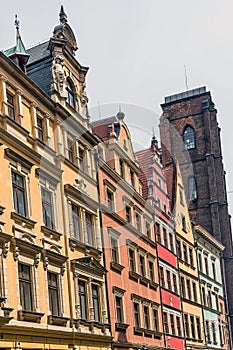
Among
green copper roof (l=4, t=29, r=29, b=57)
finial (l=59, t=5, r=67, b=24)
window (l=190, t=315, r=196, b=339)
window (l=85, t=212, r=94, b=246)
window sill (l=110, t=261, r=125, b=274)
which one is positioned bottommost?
window (l=190, t=315, r=196, b=339)

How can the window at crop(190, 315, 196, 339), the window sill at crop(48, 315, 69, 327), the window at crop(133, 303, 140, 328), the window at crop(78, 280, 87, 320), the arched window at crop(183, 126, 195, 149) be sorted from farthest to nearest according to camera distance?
the arched window at crop(183, 126, 195, 149) → the window at crop(190, 315, 196, 339) → the window at crop(133, 303, 140, 328) → the window at crop(78, 280, 87, 320) → the window sill at crop(48, 315, 69, 327)

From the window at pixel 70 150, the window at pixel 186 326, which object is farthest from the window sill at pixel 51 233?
the window at pixel 186 326

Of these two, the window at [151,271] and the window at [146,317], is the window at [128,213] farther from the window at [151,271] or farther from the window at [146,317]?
the window at [146,317]

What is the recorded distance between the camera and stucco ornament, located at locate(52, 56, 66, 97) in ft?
95.3

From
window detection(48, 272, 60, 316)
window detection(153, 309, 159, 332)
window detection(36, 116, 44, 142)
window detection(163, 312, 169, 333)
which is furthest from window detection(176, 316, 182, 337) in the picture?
window detection(36, 116, 44, 142)

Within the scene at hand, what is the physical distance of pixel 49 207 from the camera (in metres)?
26.1

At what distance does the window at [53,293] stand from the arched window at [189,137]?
2153 inches

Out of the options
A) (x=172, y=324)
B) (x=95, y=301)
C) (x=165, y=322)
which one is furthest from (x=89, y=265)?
(x=172, y=324)

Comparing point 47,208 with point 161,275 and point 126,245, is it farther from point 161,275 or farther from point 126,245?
point 161,275

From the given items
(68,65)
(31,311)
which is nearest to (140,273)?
(68,65)

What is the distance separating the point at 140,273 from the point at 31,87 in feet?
50.8

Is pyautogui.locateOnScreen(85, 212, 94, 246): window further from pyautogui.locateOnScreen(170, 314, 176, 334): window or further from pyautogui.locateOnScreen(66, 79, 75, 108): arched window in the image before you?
pyautogui.locateOnScreen(170, 314, 176, 334): window

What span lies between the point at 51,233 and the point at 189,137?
182 feet

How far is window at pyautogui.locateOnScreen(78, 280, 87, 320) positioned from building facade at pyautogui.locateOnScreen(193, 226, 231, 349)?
2576 centimetres
